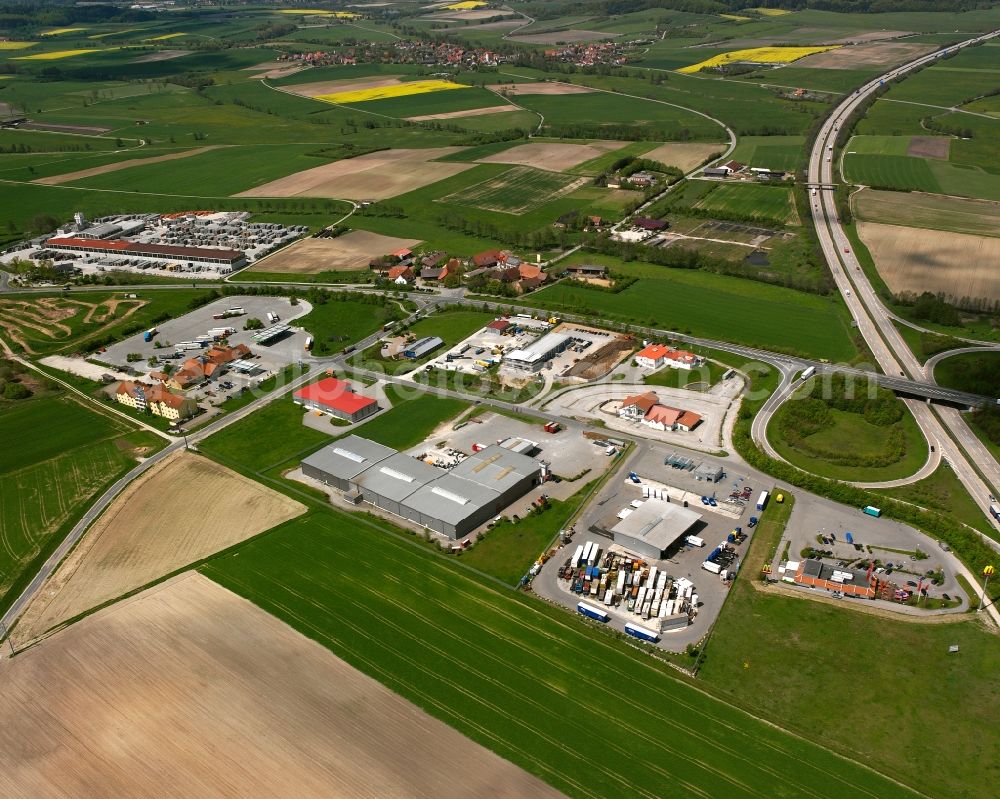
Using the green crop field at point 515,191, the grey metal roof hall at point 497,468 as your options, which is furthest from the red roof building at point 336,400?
the green crop field at point 515,191

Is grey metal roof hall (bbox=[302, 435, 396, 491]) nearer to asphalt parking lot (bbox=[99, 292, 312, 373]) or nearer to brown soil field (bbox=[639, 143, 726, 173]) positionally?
asphalt parking lot (bbox=[99, 292, 312, 373])

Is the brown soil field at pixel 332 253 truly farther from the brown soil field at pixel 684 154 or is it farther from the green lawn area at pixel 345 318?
the brown soil field at pixel 684 154

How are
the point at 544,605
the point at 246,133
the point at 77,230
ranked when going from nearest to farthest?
1. the point at 544,605
2. the point at 77,230
3. the point at 246,133

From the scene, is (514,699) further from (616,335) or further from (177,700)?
(616,335)

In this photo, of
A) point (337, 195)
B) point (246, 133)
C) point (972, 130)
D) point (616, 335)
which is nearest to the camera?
point (616, 335)

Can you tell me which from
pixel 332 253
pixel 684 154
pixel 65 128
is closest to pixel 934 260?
pixel 684 154

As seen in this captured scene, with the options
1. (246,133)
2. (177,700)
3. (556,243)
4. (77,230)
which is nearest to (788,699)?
(177,700)

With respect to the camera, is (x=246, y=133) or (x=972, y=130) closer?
(x=972, y=130)

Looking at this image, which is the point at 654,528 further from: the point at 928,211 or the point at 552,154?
the point at 552,154
